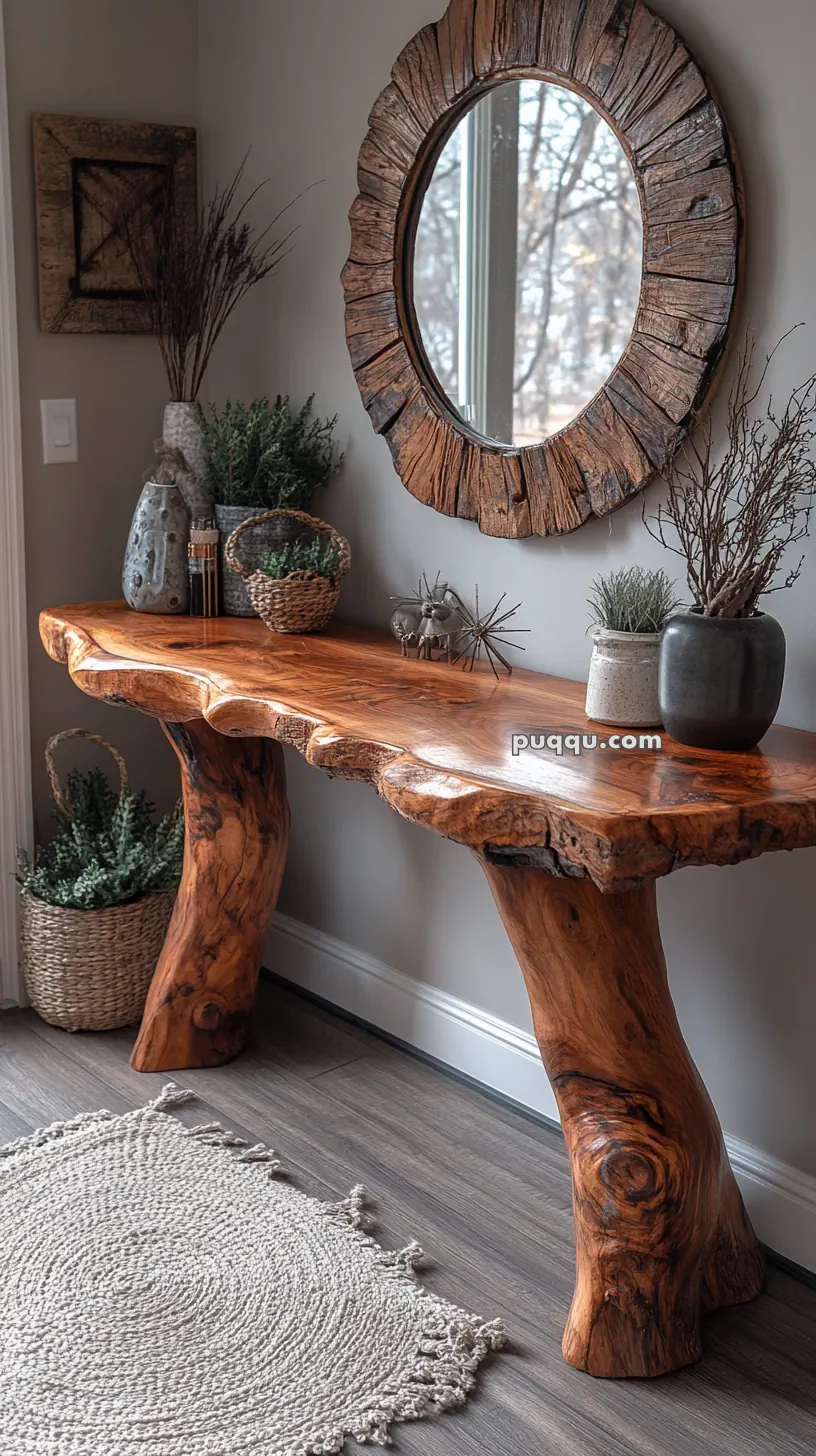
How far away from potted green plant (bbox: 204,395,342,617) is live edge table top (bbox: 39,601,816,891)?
0.76 ft

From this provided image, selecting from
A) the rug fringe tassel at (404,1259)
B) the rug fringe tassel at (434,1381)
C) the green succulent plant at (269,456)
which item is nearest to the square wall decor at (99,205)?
the green succulent plant at (269,456)

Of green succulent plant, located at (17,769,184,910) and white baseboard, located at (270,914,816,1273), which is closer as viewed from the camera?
white baseboard, located at (270,914,816,1273)

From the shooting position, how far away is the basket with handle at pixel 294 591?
2467mm

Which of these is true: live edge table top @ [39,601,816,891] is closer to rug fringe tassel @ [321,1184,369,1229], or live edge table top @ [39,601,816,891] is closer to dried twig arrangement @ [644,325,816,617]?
dried twig arrangement @ [644,325,816,617]

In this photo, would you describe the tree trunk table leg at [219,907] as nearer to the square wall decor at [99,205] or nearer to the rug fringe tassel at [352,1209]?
the rug fringe tassel at [352,1209]

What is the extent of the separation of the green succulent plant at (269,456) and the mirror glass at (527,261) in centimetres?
37

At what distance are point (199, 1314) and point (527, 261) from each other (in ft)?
5.39

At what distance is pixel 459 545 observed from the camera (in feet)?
8.16

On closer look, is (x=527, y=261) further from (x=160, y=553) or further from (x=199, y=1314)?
(x=199, y=1314)

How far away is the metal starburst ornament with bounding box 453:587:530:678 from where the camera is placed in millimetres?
→ 2377

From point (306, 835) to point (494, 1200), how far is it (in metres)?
0.98

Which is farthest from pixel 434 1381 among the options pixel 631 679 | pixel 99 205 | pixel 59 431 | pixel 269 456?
pixel 99 205

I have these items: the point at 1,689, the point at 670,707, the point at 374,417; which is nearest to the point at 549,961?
the point at 670,707

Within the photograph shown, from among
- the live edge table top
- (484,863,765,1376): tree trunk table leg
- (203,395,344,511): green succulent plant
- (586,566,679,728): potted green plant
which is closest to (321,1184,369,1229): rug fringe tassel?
(484,863,765,1376): tree trunk table leg
